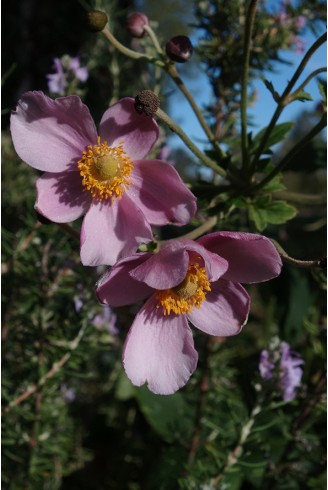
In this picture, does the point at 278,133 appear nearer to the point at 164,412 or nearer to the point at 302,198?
the point at 302,198

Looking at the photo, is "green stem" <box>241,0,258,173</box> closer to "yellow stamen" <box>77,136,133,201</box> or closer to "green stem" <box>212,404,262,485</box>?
"yellow stamen" <box>77,136,133,201</box>

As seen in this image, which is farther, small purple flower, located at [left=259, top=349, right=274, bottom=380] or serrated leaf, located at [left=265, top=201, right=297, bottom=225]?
small purple flower, located at [left=259, top=349, right=274, bottom=380]

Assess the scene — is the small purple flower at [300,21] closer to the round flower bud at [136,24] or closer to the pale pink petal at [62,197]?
the round flower bud at [136,24]

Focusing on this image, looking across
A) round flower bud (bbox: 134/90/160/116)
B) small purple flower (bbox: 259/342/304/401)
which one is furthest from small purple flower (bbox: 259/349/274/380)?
round flower bud (bbox: 134/90/160/116)

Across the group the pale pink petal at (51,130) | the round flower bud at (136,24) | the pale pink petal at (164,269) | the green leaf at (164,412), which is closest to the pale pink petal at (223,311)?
the pale pink petal at (164,269)

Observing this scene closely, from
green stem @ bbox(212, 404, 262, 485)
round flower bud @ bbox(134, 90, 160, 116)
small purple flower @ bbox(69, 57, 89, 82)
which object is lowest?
green stem @ bbox(212, 404, 262, 485)

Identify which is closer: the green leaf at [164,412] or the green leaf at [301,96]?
the green leaf at [301,96]
